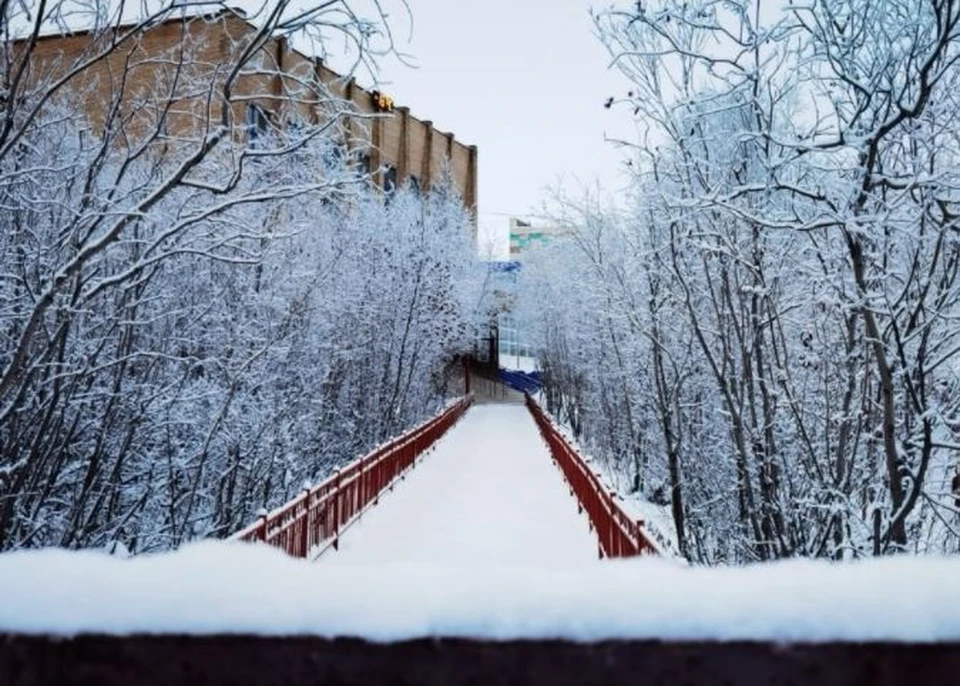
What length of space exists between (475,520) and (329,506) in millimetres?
2769

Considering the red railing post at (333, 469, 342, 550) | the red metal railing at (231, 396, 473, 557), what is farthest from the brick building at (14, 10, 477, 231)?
the red railing post at (333, 469, 342, 550)

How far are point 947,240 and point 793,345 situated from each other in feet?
15.6

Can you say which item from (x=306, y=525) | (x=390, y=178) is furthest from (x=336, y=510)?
(x=390, y=178)

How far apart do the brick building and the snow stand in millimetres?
3913

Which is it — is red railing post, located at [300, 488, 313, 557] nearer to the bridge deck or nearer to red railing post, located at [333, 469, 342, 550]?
the bridge deck

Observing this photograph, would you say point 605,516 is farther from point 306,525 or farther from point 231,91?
point 231,91

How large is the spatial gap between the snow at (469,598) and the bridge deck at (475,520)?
15.8 feet

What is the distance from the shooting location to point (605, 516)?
9.58 m

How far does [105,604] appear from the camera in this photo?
970 millimetres

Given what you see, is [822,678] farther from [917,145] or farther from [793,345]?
[793,345]

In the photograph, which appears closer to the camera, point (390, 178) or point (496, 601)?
point (496, 601)

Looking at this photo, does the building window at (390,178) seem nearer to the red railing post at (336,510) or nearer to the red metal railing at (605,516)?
the red metal railing at (605,516)

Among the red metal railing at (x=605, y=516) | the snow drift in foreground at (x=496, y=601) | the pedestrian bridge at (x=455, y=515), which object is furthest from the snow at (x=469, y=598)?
the red metal railing at (x=605, y=516)

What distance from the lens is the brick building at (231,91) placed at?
495cm
